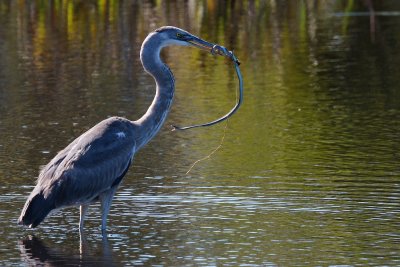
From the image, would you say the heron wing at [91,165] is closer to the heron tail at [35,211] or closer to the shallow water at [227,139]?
the heron tail at [35,211]

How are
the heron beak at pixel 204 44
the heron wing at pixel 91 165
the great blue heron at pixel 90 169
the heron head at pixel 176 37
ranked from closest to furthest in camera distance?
the great blue heron at pixel 90 169 → the heron wing at pixel 91 165 → the heron beak at pixel 204 44 → the heron head at pixel 176 37

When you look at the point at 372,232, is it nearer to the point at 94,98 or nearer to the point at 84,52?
the point at 94,98

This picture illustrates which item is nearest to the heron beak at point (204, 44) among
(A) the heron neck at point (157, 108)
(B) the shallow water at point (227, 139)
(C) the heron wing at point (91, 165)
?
(A) the heron neck at point (157, 108)

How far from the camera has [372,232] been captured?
10.5 meters

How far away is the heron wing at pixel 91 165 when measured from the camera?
1058 cm

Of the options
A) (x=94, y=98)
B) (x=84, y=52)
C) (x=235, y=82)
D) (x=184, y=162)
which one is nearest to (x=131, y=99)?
(x=94, y=98)

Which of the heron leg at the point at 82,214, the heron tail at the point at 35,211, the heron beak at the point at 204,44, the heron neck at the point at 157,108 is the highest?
the heron beak at the point at 204,44

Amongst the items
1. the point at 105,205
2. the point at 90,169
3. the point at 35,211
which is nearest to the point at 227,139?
the point at 105,205

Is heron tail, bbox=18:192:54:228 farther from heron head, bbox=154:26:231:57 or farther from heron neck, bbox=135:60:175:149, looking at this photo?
heron head, bbox=154:26:231:57

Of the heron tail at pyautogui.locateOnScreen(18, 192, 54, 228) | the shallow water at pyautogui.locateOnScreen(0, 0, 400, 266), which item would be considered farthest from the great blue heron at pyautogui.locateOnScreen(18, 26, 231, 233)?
the shallow water at pyautogui.locateOnScreen(0, 0, 400, 266)

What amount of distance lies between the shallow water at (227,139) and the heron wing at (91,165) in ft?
1.37

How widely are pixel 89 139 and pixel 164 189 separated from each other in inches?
65.9

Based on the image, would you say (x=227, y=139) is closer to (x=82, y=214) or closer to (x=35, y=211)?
(x=82, y=214)

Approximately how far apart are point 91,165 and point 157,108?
101cm
